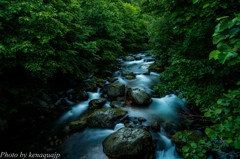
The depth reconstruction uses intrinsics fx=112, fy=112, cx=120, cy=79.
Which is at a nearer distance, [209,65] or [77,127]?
[209,65]

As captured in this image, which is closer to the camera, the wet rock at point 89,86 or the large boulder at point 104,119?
the large boulder at point 104,119

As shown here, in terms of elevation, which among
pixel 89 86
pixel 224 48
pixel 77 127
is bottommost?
pixel 77 127

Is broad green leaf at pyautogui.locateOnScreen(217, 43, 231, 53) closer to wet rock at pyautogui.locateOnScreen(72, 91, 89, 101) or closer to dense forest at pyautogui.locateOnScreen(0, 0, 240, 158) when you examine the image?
dense forest at pyautogui.locateOnScreen(0, 0, 240, 158)

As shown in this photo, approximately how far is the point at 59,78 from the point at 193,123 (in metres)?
8.75

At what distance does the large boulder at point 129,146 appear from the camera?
11.4ft

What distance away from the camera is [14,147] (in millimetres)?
4137

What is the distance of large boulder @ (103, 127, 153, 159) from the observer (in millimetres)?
3482

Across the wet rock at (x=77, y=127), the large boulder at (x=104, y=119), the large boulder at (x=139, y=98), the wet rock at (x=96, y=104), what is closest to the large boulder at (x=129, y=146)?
the large boulder at (x=104, y=119)

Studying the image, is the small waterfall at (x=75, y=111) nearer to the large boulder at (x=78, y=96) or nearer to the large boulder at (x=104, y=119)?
the large boulder at (x=78, y=96)

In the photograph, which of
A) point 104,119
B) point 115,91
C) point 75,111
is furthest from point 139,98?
point 75,111

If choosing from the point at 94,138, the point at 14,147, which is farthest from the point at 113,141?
the point at 14,147

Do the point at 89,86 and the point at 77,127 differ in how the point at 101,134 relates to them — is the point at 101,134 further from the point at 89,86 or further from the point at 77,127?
the point at 89,86

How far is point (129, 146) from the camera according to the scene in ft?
11.5

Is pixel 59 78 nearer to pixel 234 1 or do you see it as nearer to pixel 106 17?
pixel 106 17
